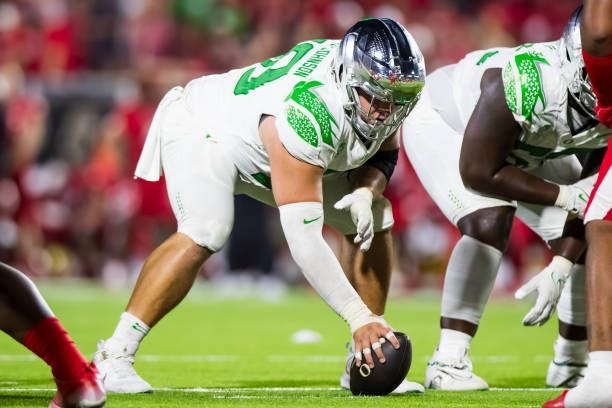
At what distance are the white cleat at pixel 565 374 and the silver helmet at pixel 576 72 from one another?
1.22 m

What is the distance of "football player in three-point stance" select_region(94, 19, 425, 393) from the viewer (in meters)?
4.64

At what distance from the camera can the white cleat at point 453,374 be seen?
5.22 meters

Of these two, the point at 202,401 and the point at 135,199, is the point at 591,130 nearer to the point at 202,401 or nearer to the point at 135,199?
the point at 202,401

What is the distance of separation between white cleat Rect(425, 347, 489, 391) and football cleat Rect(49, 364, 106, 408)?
181cm

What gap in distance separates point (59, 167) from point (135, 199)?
1.07 meters

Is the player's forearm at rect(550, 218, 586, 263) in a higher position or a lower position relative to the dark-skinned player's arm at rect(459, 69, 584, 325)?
lower

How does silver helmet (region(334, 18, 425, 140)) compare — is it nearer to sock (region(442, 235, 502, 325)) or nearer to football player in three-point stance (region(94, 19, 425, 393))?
football player in three-point stance (region(94, 19, 425, 393))

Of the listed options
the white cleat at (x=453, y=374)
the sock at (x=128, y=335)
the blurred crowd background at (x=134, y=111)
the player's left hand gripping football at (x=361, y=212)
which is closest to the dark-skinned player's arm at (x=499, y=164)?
the player's left hand gripping football at (x=361, y=212)

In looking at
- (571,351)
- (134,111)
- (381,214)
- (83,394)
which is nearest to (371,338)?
(381,214)

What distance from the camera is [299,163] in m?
4.64

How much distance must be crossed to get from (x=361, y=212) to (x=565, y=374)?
139 cm

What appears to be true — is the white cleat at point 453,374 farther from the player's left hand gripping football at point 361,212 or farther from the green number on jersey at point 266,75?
the green number on jersey at point 266,75

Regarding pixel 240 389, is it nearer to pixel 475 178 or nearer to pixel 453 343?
pixel 453 343

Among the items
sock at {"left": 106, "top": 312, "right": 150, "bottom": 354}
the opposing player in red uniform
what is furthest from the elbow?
the opposing player in red uniform
